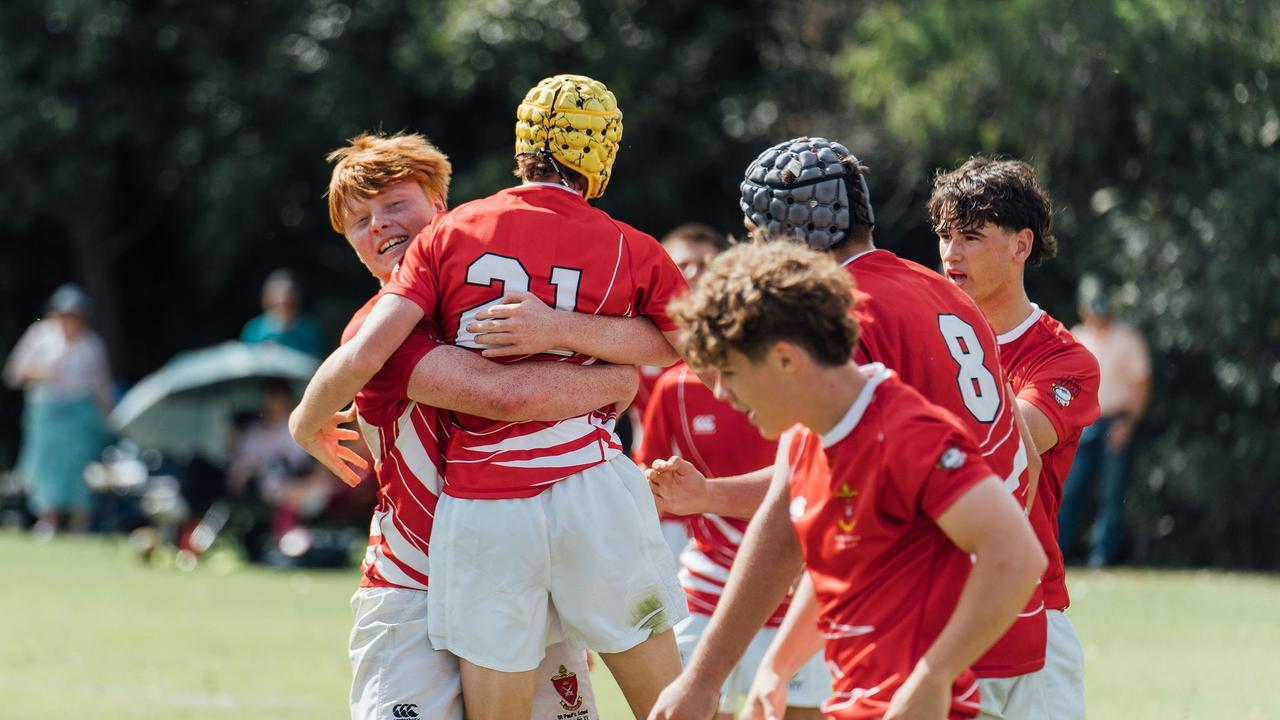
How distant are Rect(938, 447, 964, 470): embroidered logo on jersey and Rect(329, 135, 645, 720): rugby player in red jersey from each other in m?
1.28

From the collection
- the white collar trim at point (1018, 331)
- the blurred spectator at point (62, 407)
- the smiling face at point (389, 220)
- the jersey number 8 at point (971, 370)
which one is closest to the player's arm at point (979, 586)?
the jersey number 8 at point (971, 370)

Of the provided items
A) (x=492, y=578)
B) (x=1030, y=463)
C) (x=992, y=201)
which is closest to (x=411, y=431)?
(x=492, y=578)

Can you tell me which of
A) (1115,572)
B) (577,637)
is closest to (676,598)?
(577,637)

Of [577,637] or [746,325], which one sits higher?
[746,325]

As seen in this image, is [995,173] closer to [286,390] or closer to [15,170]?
[286,390]

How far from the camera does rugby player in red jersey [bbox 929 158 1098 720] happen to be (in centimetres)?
423

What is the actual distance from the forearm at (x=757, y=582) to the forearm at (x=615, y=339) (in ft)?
2.57

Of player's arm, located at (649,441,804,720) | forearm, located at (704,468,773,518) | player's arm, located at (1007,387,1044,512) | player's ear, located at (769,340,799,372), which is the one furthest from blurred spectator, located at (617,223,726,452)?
player's ear, located at (769,340,799,372)

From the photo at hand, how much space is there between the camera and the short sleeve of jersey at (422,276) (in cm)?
391

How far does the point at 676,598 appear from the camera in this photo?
4.14 m

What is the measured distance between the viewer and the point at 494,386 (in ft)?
12.9

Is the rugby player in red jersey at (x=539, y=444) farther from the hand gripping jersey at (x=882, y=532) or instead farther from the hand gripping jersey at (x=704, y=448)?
the hand gripping jersey at (x=704, y=448)

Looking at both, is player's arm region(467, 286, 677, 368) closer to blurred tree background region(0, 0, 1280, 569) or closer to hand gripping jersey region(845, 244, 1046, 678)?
hand gripping jersey region(845, 244, 1046, 678)

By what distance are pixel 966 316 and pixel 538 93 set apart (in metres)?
1.18
